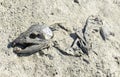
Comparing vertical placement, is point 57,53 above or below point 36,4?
below

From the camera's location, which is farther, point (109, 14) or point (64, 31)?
point (109, 14)

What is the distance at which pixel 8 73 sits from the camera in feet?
11.5

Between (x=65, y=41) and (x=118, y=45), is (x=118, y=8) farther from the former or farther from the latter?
(x=65, y=41)

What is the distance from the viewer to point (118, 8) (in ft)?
15.2

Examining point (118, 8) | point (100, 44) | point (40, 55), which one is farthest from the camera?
point (118, 8)

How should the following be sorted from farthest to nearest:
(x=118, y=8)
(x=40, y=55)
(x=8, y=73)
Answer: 1. (x=118, y=8)
2. (x=40, y=55)
3. (x=8, y=73)

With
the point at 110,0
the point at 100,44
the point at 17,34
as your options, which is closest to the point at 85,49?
the point at 100,44

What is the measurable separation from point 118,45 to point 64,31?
0.71 meters

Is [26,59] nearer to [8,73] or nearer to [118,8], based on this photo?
[8,73]

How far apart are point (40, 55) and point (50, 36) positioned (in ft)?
0.95

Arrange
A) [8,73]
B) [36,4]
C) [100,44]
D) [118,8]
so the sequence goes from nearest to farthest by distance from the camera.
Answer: [8,73] < [100,44] < [36,4] < [118,8]

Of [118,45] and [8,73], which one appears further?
[118,45]

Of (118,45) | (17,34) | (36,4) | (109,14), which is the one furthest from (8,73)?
(109,14)

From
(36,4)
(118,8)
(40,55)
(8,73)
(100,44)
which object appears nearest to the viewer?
(8,73)
